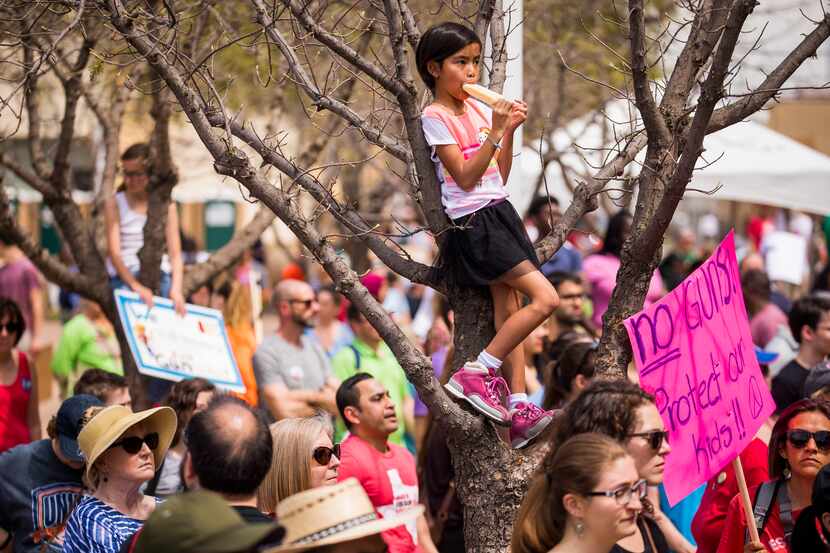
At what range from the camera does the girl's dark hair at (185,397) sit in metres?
6.82

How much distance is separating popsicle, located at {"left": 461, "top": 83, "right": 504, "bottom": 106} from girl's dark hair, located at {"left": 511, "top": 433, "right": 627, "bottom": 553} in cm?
129

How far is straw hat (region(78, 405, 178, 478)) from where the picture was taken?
4.80 metres

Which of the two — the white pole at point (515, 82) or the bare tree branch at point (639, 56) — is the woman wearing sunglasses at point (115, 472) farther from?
A: the white pole at point (515, 82)

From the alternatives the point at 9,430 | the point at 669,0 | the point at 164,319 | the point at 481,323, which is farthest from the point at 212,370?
the point at 669,0

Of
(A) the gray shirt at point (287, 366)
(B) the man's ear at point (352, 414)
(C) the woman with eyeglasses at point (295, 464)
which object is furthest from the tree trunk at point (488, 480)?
(A) the gray shirt at point (287, 366)

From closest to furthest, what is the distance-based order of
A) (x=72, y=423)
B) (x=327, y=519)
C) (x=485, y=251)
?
(x=327, y=519) → (x=485, y=251) → (x=72, y=423)

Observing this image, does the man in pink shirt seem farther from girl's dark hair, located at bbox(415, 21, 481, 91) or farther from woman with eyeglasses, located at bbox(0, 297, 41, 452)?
girl's dark hair, located at bbox(415, 21, 481, 91)

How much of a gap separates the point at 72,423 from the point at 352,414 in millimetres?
1664

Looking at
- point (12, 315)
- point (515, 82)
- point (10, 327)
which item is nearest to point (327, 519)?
point (515, 82)

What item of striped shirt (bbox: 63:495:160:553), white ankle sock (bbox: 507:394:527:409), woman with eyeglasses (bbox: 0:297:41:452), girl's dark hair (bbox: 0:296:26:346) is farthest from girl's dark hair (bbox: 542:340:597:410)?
girl's dark hair (bbox: 0:296:26:346)

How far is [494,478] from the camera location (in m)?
4.65

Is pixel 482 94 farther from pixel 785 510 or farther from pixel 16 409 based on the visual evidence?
pixel 16 409

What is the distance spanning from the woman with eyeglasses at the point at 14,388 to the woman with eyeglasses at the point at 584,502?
4.60 m

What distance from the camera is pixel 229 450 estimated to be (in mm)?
4117
